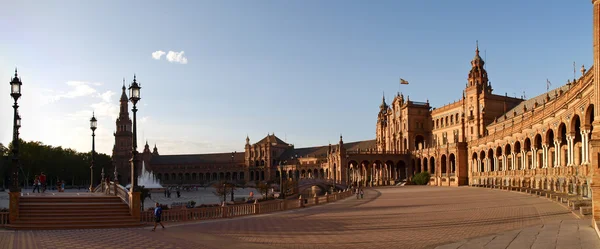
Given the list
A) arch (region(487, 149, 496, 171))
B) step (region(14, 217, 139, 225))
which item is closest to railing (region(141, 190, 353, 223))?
step (region(14, 217, 139, 225))

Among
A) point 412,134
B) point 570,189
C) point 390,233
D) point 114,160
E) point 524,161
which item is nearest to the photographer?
point 390,233

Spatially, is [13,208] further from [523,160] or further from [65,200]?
[523,160]

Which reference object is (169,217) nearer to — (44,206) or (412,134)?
(44,206)

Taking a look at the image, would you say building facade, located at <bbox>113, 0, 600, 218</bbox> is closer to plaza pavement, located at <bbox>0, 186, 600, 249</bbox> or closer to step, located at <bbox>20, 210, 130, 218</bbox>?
plaza pavement, located at <bbox>0, 186, 600, 249</bbox>

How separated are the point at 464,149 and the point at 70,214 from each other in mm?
73080

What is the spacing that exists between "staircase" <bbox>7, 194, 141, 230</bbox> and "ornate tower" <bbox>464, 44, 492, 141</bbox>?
79904mm

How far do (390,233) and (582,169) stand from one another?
21.5 m

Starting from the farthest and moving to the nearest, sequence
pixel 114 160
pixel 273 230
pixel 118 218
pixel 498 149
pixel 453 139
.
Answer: pixel 114 160, pixel 453 139, pixel 498 149, pixel 118 218, pixel 273 230

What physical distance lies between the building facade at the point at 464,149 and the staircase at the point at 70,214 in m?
20.8

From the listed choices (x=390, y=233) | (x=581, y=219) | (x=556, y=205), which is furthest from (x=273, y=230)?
(x=556, y=205)

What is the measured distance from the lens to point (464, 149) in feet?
296

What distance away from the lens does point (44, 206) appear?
27734 millimetres

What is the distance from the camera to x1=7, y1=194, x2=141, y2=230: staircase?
1025 inches

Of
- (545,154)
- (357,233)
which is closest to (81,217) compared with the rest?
(357,233)
